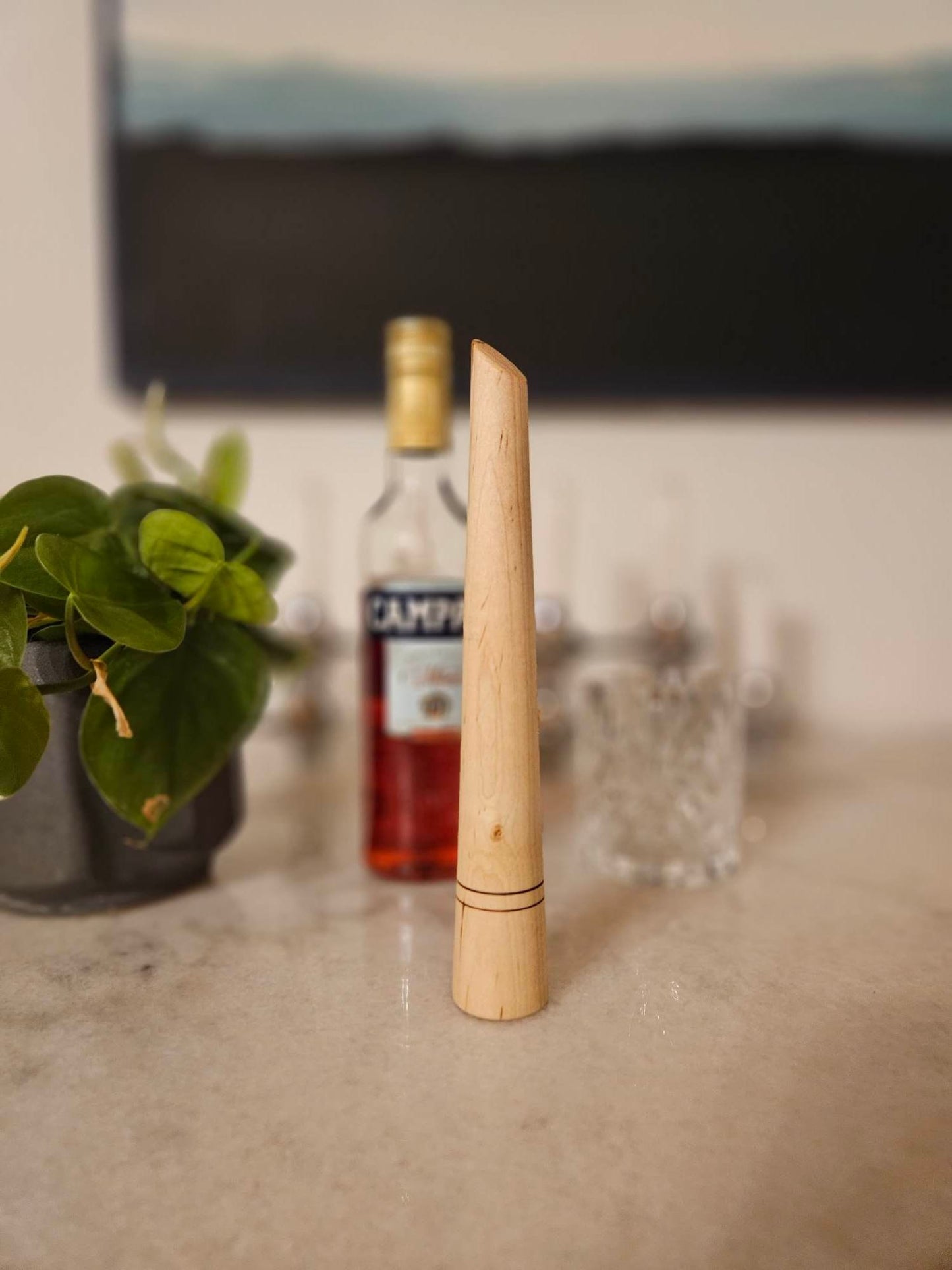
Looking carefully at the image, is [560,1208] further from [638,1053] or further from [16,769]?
[16,769]

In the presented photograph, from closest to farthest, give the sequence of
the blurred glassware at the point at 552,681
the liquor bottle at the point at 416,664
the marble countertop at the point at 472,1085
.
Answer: the marble countertop at the point at 472,1085
the liquor bottle at the point at 416,664
the blurred glassware at the point at 552,681

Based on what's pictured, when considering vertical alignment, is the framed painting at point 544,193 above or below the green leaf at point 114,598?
above

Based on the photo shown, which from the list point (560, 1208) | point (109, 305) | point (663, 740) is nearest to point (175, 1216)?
point (560, 1208)

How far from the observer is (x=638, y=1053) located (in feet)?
1.05

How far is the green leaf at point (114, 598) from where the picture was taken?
34 cm

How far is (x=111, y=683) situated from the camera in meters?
0.37

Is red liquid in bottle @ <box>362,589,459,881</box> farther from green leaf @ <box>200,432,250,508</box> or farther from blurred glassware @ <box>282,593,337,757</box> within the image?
Result: blurred glassware @ <box>282,593,337,757</box>

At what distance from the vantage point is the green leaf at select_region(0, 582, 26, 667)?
34cm

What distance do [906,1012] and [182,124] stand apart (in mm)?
837

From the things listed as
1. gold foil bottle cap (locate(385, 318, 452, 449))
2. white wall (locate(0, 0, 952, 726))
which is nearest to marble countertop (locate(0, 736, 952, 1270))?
gold foil bottle cap (locate(385, 318, 452, 449))

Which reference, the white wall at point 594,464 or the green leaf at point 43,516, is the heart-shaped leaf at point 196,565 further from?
the white wall at point 594,464

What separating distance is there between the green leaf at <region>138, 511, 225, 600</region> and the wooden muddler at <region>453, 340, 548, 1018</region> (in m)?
0.12

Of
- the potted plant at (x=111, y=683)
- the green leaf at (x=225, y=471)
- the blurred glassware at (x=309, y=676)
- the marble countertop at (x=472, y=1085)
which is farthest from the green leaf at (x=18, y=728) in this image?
the blurred glassware at (x=309, y=676)

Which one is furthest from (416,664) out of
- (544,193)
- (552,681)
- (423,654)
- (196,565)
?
(544,193)
